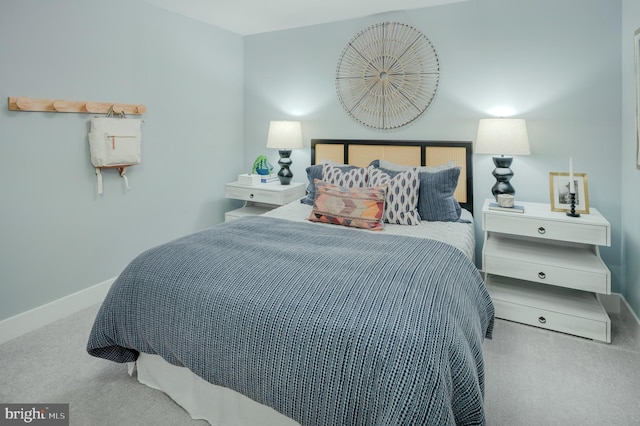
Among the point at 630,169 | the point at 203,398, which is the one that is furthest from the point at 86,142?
the point at 630,169

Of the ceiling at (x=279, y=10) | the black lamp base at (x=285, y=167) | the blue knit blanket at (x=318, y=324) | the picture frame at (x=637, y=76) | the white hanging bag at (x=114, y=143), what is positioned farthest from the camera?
the black lamp base at (x=285, y=167)

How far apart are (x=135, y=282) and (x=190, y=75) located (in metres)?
2.48

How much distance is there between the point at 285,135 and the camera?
147 inches

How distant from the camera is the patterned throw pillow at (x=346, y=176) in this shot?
2.91 metres

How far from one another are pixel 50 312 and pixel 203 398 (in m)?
1.66

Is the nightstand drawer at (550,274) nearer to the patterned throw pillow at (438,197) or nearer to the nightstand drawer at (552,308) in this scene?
the nightstand drawer at (552,308)

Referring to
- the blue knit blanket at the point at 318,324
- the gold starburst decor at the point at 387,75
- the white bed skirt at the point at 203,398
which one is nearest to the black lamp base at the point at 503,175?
the gold starburst decor at the point at 387,75

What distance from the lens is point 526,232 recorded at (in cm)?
254

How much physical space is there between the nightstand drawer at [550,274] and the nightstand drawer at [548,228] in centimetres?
20

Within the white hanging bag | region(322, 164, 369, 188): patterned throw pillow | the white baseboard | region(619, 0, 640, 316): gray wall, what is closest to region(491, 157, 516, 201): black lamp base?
region(619, 0, 640, 316): gray wall

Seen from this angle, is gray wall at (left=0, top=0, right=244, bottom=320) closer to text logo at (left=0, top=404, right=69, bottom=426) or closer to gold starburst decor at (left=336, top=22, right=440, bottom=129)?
text logo at (left=0, top=404, right=69, bottom=426)

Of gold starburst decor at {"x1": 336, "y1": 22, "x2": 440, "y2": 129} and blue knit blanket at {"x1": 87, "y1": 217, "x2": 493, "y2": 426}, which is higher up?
gold starburst decor at {"x1": 336, "y1": 22, "x2": 440, "y2": 129}

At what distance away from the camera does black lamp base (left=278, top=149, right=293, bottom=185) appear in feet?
12.6

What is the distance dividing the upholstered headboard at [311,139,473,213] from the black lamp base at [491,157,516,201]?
0.94 feet
